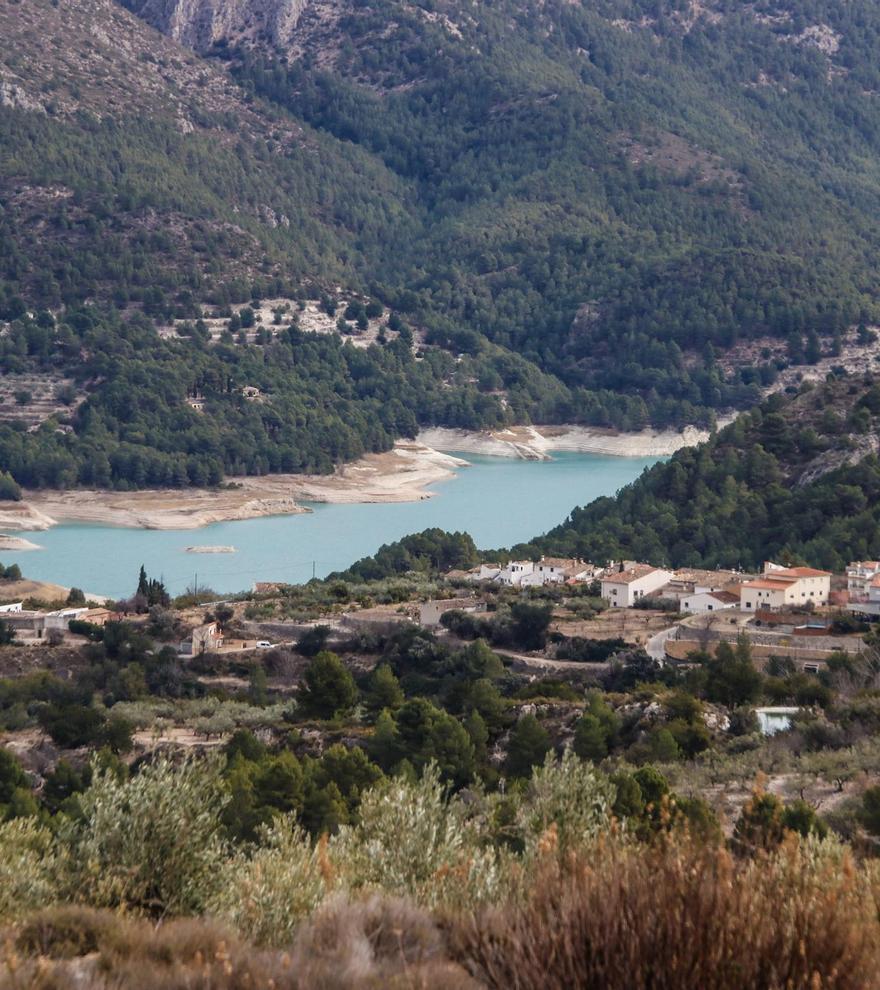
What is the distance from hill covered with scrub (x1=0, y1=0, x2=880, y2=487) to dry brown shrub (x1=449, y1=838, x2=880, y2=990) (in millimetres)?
52746

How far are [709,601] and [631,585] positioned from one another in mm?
1466

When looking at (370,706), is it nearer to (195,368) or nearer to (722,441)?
(722,441)

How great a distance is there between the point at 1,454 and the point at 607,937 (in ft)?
179

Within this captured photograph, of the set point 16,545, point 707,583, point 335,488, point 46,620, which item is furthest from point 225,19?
point 707,583

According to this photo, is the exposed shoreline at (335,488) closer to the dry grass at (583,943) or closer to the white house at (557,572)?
the white house at (557,572)

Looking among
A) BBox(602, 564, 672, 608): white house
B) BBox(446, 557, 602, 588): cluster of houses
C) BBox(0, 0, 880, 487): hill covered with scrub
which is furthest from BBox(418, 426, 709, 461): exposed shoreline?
BBox(602, 564, 672, 608): white house

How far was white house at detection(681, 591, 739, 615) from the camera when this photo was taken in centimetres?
2388

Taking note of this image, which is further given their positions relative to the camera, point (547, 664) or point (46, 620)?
point (46, 620)

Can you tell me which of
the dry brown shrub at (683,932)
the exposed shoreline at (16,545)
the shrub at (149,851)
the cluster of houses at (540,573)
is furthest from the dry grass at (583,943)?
the exposed shoreline at (16,545)

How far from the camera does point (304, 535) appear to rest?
A: 166 feet

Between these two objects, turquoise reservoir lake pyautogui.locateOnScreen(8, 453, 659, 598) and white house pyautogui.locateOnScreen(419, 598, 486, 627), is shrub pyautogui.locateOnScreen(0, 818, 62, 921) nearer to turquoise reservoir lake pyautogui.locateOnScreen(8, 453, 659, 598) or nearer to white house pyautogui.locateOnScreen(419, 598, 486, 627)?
white house pyautogui.locateOnScreen(419, 598, 486, 627)

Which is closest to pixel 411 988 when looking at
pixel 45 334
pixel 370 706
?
pixel 370 706

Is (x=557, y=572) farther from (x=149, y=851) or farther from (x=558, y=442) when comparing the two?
(x=558, y=442)

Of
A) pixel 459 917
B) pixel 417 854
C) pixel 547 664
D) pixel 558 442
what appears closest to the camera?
pixel 459 917
